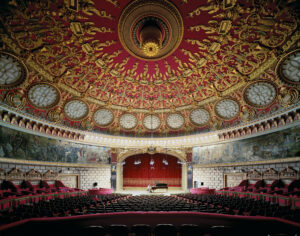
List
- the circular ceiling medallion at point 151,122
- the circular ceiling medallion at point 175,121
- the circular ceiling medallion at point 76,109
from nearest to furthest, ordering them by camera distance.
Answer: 1. the circular ceiling medallion at point 76,109
2. the circular ceiling medallion at point 175,121
3. the circular ceiling medallion at point 151,122

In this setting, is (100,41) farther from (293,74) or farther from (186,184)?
(186,184)

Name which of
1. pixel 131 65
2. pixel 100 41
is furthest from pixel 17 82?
pixel 131 65

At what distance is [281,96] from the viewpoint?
16.6 metres

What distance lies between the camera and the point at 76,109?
74.1 ft

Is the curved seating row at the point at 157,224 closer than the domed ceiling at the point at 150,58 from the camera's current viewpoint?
Yes

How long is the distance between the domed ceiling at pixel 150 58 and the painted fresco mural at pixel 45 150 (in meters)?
2.56

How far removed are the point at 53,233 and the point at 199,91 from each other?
2012 cm

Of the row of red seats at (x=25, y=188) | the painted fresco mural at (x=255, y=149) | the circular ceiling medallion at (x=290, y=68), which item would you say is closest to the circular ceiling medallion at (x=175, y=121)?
the painted fresco mural at (x=255, y=149)

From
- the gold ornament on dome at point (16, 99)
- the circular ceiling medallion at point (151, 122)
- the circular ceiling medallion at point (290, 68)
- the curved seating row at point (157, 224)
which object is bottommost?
the curved seating row at point (157, 224)

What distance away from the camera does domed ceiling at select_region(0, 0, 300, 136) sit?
11.9 meters

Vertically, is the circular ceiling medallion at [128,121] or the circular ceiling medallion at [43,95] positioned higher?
the circular ceiling medallion at [43,95]

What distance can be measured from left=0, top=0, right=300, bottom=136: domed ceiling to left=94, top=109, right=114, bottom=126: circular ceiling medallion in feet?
0.48

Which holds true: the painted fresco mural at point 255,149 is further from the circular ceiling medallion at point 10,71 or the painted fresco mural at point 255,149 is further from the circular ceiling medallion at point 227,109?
the circular ceiling medallion at point 10,71

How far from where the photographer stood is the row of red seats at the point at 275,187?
1378cm
